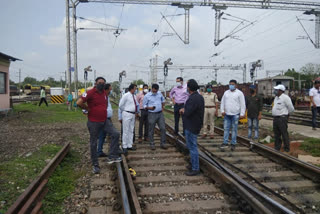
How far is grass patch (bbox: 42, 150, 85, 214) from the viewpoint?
4.40 m

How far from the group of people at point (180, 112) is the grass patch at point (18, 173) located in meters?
1.38

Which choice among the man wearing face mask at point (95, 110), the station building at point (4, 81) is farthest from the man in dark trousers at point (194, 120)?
the station building at point (4, 81)

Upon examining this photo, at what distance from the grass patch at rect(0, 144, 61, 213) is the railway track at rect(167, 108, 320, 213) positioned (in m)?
4.29

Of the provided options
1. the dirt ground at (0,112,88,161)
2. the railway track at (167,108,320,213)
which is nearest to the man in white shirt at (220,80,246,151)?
the railway track at (167,108,320,213)

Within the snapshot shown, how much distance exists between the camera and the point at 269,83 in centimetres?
2748

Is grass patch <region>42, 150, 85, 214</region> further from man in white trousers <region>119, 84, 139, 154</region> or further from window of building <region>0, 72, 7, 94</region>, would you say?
window of building <region>0, 72, 7, 94</region>

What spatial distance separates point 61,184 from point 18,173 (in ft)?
4.19

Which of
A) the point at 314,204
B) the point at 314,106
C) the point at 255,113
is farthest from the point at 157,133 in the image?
the point at 314,204

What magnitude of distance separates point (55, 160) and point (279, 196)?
4.69m

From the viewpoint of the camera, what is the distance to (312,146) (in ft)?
26.8

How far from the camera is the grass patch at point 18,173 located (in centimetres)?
471

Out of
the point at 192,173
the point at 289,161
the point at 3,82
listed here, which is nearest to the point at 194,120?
the point at 192,173

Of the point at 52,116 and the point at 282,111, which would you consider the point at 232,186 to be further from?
the point at 52,116

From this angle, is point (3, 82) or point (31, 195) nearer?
point (31, 195)
